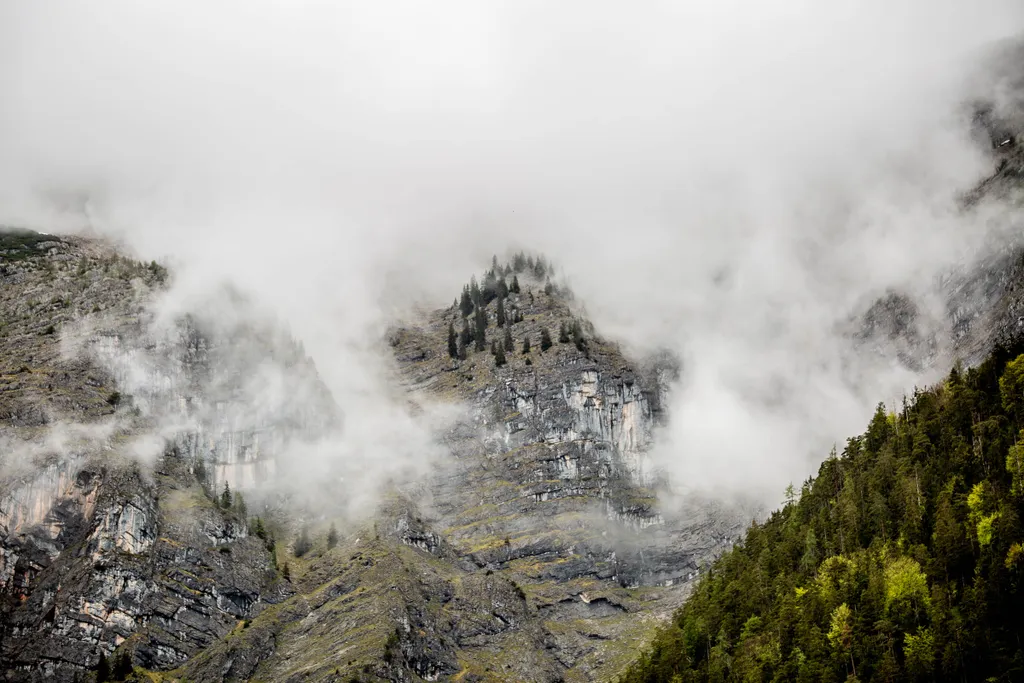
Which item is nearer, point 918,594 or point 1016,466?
point 918,594

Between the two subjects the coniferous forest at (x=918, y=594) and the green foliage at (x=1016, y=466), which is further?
the green foliage at (x=1016, y=466)

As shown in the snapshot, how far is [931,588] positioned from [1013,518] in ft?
53.2

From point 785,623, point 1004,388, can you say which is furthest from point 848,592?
point 1004,388

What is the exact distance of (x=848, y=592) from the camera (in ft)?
605

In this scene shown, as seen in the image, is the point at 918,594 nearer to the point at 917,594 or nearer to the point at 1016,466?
the point at 917,594

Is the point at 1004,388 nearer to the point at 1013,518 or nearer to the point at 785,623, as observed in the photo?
the point at 1013,518

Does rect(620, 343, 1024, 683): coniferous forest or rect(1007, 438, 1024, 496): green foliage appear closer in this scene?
rect(620, 343, 1024, 683): coniferous forest

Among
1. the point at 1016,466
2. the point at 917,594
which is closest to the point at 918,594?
the point at 917,594

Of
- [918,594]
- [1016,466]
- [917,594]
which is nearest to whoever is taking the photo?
[918,594]

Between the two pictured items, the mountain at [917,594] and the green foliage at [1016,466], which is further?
the green foliage at [1016,466]

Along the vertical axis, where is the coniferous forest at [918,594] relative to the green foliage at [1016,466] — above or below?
below

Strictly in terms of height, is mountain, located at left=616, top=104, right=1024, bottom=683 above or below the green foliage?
below

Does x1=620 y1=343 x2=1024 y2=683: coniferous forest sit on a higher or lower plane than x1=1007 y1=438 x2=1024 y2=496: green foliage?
lower

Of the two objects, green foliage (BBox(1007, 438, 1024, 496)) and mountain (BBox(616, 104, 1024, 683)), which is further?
green foliage (BBox(1007, 438, 1024, 496))
